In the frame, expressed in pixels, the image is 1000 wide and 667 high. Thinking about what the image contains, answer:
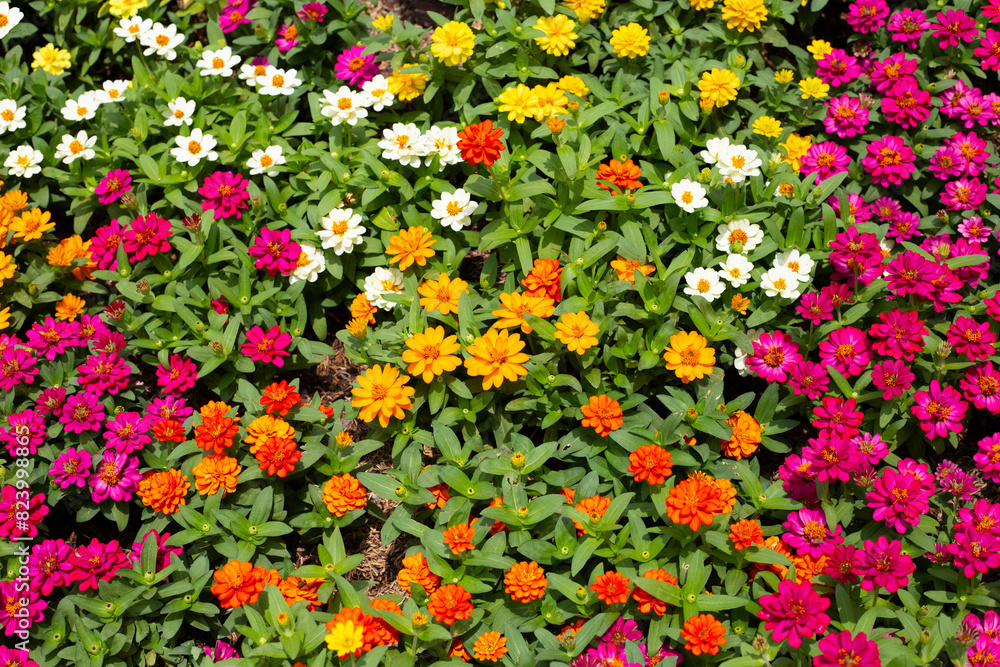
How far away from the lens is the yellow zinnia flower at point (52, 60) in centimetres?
451

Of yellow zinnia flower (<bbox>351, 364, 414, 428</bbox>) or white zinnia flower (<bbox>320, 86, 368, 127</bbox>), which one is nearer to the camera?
yellow zinnia flower (<bbox>351, 364, 414, 428</bbox>)

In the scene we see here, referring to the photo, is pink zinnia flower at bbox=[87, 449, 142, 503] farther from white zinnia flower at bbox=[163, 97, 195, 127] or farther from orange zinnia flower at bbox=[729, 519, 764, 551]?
orange zinnia flower at bbox=[729, 519, 764, 551]

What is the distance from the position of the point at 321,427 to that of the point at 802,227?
2560 mm

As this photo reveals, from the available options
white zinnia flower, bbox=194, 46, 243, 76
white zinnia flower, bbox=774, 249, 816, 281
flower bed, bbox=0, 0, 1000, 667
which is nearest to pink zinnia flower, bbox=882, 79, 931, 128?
flower bed, bbox=0, 0, 1000, 667

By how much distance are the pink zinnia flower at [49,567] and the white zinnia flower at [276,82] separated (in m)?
2.66

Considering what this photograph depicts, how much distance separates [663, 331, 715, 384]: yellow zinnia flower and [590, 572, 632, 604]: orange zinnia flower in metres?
0.93

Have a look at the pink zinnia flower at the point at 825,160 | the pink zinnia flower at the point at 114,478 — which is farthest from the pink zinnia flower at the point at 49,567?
the pink zinnia flower at the point at 825,160

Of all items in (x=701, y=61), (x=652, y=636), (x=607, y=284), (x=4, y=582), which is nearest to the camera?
(x=652, y=636)

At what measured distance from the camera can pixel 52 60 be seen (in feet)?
14.9

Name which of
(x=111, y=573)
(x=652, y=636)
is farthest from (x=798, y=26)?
(x=111, y=573)

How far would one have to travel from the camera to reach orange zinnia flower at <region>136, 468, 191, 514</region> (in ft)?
10.4

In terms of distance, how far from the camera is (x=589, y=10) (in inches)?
163

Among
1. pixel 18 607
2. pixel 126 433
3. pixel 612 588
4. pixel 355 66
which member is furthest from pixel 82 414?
pixel 612 588

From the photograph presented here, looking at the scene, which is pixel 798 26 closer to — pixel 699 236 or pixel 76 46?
pixel 699 236
